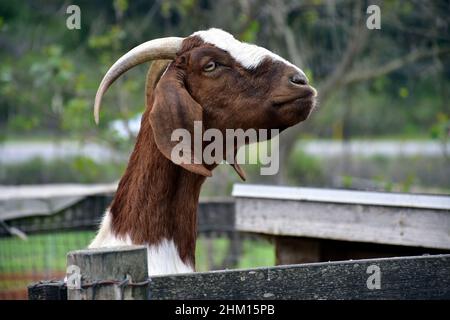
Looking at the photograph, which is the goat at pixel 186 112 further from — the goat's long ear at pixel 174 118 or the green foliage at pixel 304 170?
the green foliage at pixel 304 170

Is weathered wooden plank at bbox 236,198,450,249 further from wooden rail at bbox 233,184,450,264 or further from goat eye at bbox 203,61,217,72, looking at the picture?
goat eye at bbox 203,61,217,72

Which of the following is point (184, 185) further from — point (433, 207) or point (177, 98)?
point (433, 207)

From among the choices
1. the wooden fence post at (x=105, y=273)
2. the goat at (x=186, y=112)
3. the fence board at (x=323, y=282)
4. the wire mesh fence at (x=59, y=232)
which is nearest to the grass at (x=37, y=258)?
the wire mesh fence at (x=59, y=232)

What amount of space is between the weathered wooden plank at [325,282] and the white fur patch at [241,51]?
1075 mm

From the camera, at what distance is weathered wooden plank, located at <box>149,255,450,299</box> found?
8.68 ft

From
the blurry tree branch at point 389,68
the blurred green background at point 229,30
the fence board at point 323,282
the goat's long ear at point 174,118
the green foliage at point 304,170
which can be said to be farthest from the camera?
the green foliage at point 304,170

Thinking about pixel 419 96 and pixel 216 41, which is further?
pixel 419 96

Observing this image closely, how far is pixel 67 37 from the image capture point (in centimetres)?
1290

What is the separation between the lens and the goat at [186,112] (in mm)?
3641

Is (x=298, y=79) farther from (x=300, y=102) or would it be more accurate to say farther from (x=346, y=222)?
(x=346, y=222)

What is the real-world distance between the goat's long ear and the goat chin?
0.38 meters

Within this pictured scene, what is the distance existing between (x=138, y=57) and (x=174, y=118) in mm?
382

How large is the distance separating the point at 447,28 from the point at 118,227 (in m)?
6.57
